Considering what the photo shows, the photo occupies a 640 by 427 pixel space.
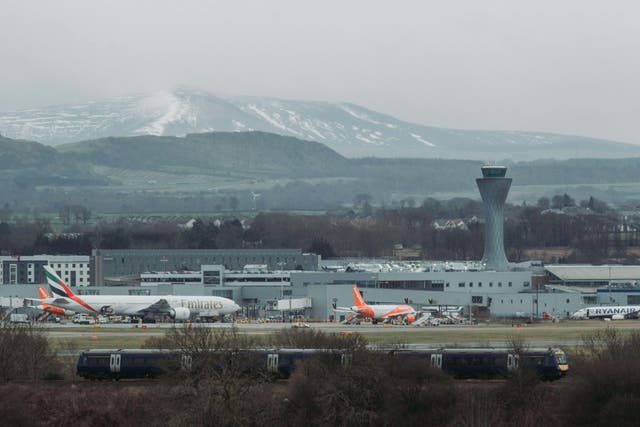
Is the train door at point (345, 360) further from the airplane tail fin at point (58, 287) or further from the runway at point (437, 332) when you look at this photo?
the airplane tail fin at point (58, 287)

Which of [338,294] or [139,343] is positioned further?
[338,294]

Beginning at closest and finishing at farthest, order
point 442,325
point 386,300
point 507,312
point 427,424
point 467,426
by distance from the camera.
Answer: point 467,426 < point 427,424 < point 442,325 < point 507,312 < point 386,300

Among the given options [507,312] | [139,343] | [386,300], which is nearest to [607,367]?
[139,343]

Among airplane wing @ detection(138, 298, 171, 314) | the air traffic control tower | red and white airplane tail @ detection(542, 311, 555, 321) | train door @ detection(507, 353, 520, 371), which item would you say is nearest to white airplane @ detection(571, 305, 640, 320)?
red and white airplane tail @ detection(542, 311, 555, 321)

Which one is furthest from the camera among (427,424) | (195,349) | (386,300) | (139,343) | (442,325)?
(386,300)

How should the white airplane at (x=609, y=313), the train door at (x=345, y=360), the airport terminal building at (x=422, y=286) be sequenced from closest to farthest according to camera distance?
the train door at (x=345, y=360) → the white airplane at (x=609, y=313) → the airport terminal building at (x=422, y=286)

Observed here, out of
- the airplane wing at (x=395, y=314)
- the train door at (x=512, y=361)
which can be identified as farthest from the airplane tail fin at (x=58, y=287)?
the train door at (x=512, y=361)

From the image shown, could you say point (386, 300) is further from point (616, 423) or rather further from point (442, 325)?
point (616, 423)
